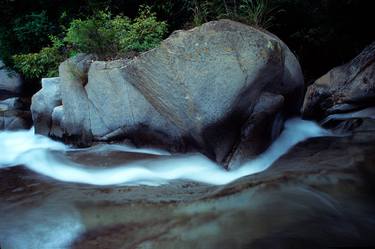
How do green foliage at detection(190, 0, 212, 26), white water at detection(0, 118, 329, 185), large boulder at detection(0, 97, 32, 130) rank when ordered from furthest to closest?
large boulder at detection(0, 97, 32, 130) → green foliage at detection(190, 0, 212, 26) → white water at detection(0, 118, 329, 185)

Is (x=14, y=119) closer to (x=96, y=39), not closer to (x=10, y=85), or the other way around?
(x=96, y=39)

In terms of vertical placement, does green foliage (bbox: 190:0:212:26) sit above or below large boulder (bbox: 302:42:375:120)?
above

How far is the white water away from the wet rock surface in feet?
0.95

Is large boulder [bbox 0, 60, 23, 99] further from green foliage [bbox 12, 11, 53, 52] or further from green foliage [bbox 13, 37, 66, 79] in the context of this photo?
green foliage [bbox 13, 37, 66, 79]

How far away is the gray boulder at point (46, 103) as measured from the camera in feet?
25.3

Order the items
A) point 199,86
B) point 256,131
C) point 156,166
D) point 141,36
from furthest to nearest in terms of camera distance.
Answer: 1. point 141,36
2. point 156,166
3. point 256,131
4. point 199,86

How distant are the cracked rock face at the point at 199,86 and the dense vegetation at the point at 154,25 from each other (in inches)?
43.6

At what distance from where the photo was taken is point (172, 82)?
18.2ft

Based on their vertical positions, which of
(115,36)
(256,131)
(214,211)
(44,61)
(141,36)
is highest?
(115,36)

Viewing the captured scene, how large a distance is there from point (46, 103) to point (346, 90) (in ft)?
20.2

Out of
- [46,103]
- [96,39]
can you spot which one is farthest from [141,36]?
[46,103]

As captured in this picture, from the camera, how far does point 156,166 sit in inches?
221

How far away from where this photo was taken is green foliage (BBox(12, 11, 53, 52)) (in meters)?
10.5

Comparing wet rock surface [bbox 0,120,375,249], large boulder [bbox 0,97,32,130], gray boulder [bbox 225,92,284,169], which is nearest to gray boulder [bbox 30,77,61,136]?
large boulder [bbox 0,97,32,130]
